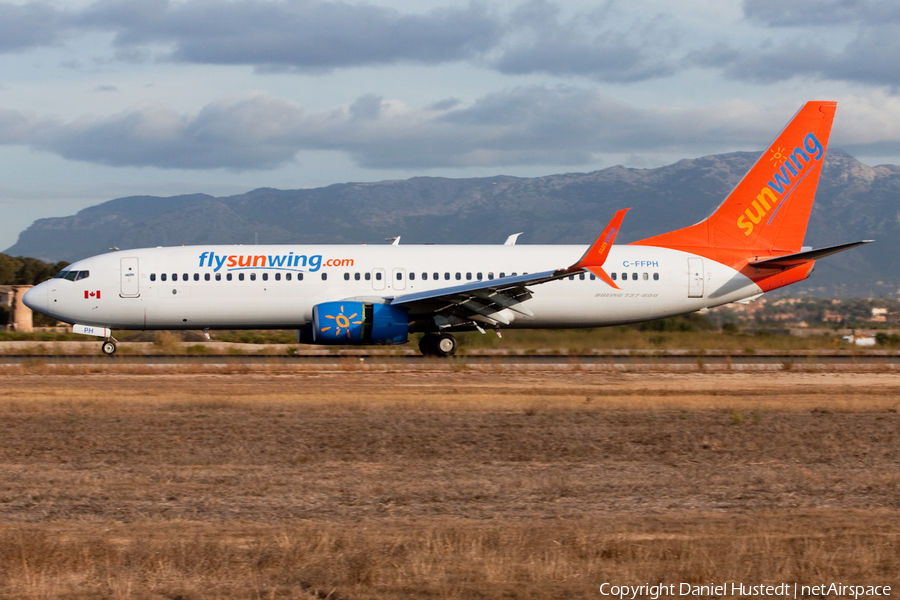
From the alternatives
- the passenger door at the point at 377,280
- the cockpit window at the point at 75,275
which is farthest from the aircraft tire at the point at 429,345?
the cockpit window at the point at 75,275

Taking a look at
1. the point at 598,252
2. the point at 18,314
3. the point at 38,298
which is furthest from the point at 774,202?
the point at 18,314

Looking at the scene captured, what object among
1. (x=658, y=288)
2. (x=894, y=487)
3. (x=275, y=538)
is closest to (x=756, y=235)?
(x=658, y=288)

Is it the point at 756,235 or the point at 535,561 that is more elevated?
the point at 756,235

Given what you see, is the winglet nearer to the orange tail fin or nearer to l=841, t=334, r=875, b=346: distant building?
the orange tail fin

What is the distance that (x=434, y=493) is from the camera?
849cm

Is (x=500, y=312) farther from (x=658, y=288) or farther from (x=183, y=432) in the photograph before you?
(x=183, y=432)

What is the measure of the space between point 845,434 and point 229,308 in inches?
680

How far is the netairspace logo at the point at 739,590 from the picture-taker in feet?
18.7

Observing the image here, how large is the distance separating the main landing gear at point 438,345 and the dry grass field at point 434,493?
28.0 feet

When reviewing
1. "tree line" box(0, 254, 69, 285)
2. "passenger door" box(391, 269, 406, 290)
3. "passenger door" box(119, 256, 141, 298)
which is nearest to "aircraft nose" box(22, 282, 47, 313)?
"passenger door" box(119, 256, 141, 298)

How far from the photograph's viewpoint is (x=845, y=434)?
12.2 m

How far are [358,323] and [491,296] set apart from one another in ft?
12.2

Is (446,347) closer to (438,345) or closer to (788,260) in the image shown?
(438,345)

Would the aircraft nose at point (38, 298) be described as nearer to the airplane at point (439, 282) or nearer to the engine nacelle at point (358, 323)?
the airplane at point (439, 282)
